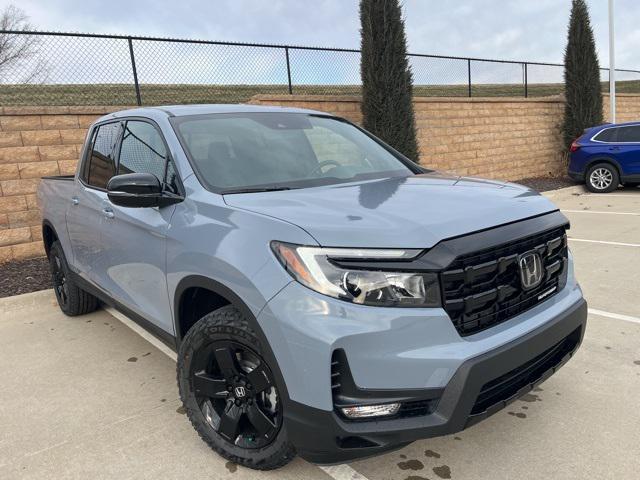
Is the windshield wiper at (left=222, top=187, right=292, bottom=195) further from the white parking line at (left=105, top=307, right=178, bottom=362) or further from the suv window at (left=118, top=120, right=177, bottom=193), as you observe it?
the white parking line at (left=105, top=307, right=178, bottom=362)

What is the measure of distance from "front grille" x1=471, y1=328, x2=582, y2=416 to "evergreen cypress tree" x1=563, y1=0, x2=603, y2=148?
48.5 ft

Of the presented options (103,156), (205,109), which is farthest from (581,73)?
(103,156)

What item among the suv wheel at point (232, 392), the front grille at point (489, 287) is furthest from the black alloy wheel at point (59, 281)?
the front grille at point (489, 287)

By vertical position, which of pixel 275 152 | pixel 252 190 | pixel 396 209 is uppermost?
pixel 275 152

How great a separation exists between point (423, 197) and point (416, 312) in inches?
27.8

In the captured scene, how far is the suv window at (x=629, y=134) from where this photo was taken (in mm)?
11626

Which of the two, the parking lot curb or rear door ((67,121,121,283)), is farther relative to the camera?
the parking lot curb

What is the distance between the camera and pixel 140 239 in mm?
2984

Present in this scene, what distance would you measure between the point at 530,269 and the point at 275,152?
5.26ft

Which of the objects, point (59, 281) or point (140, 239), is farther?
point (59, 281)

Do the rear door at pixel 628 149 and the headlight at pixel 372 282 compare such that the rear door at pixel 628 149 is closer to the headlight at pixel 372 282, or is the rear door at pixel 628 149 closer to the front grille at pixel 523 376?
the front grille at pixel 523 376

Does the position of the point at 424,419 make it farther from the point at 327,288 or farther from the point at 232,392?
the point at 232,392

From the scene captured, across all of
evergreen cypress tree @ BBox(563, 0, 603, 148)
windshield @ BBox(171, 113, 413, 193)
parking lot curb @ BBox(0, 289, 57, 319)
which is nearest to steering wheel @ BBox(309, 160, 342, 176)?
windshield @ BBox(171, 113, 413, 193)

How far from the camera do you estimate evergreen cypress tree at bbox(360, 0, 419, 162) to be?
10250mm
